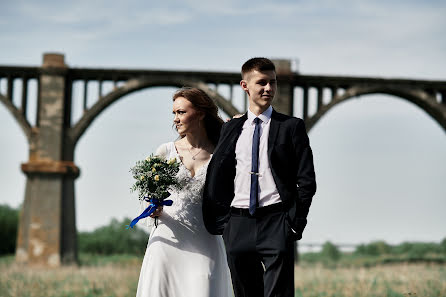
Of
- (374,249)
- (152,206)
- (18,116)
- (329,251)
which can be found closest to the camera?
(152,206)

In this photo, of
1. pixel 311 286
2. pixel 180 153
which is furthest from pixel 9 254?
pixel 180 153

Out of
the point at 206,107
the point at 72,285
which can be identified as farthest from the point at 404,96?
the point at 206,107

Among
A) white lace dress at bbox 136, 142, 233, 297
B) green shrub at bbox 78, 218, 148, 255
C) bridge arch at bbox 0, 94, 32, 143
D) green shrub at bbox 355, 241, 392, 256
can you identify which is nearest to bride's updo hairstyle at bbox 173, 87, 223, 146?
white lace dress at bbox 136, 142, 233, 297

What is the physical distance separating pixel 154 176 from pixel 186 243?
474 mm

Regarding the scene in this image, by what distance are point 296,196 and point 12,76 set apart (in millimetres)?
16283

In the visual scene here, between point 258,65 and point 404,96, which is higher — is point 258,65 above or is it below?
below

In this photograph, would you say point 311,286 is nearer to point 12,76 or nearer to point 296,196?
point 296,196

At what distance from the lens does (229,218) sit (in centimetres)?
371

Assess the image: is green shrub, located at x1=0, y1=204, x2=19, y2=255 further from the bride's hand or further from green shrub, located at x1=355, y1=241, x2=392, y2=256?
the bride's hand

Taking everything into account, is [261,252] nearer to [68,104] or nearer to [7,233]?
[68,104]

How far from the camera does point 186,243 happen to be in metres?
4.06

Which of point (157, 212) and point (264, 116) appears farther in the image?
point (157, 212)

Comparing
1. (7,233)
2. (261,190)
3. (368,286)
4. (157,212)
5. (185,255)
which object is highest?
(261,190)

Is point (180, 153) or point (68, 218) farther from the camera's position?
point (68, 218)
